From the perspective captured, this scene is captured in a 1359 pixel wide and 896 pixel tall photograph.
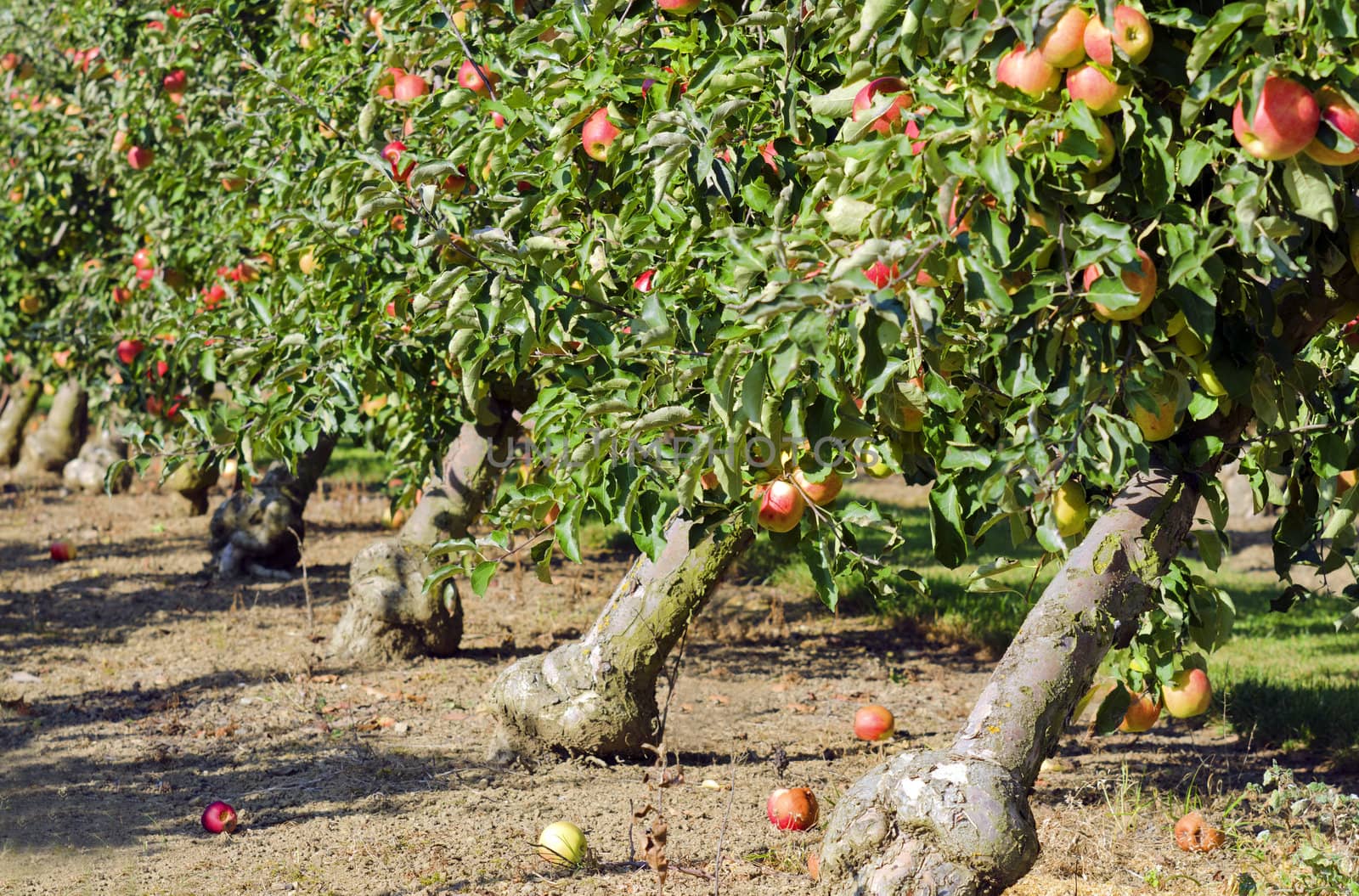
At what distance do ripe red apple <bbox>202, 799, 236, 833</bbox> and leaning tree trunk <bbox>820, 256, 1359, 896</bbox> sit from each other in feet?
6.26

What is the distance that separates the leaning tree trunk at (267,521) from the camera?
24.2ft

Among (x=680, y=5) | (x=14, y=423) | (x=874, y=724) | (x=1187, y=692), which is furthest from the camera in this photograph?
(x=14, y=423)

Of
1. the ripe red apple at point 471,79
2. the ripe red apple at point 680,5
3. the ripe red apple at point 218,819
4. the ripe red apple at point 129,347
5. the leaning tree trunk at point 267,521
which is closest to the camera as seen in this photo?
the ripe red apple at point 680,5

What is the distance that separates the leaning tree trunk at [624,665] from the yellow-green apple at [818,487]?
1551 millimetres

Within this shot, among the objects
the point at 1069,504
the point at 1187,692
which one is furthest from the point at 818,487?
the point at 1187,692

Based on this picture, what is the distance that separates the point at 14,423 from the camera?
11711 millimetres

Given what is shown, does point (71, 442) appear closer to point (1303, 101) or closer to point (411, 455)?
point (411, 455)

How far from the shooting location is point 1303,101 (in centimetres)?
183

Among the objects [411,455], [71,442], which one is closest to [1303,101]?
[411,455]

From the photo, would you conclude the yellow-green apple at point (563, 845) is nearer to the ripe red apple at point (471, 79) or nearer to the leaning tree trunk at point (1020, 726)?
the leaning tree trunk at point (1020, 726)

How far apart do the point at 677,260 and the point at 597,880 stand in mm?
1633

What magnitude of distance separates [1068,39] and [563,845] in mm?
2340

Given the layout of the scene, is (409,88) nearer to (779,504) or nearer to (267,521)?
(779,504)

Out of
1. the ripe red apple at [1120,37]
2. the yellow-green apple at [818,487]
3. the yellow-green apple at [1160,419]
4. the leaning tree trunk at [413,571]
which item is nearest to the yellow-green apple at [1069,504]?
the yellow-green apple at [1160,419]
